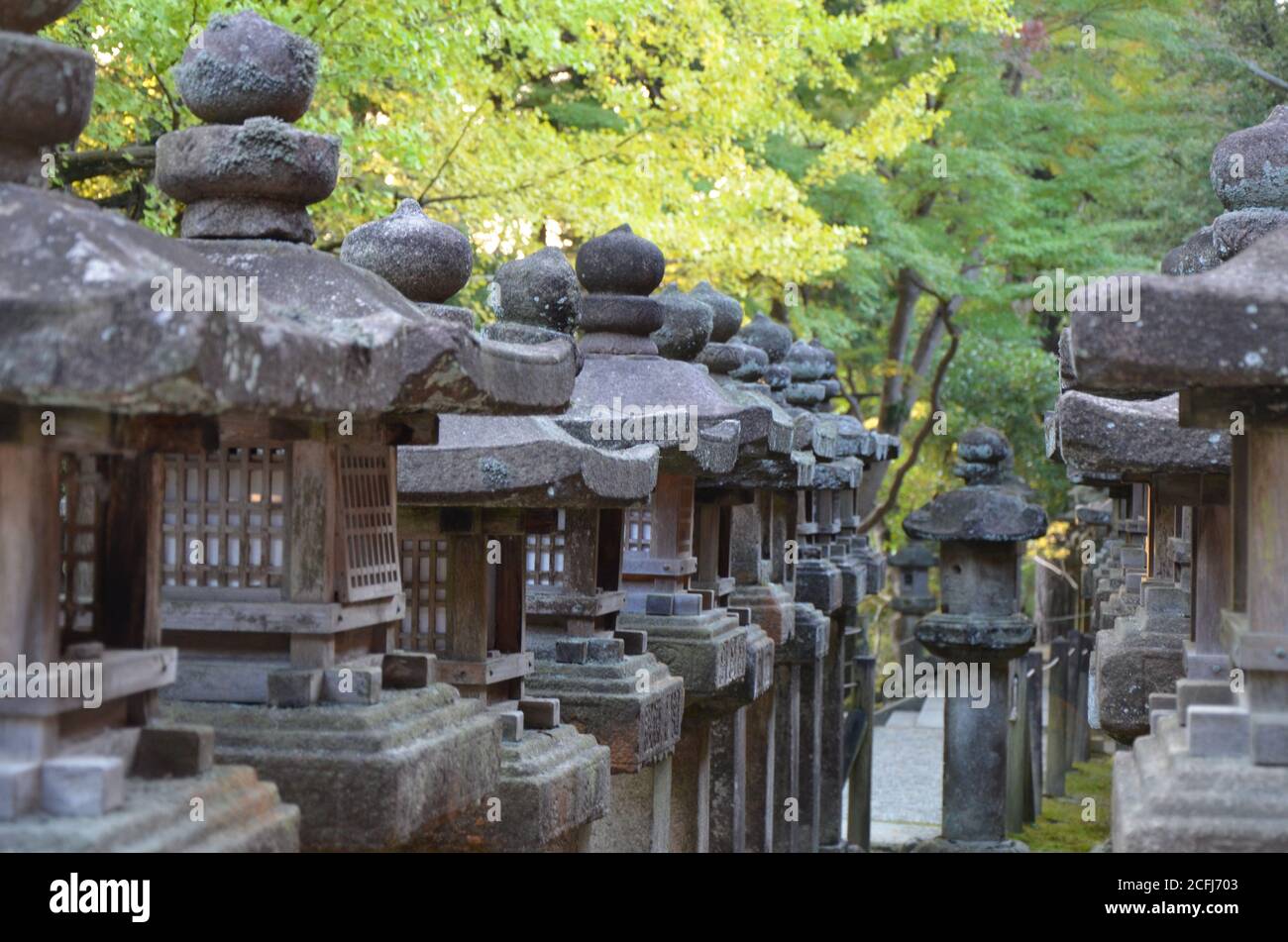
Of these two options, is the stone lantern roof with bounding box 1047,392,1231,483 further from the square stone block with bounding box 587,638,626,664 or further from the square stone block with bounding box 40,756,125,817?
the square stone block with bounding box 40,756,125,817

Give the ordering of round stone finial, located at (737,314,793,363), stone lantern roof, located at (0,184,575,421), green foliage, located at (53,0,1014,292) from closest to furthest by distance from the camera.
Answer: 1. stone lantern roof, located at (0,184,575,421)
2. green foliage, located at (53,0,1014,292)
3. round stone finial, located at (737,314,793,363)

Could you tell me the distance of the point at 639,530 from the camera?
10477 millimetres

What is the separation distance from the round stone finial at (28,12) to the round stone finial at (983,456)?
13897 millimetres

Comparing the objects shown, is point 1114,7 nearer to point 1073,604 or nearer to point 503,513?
point 1073,604

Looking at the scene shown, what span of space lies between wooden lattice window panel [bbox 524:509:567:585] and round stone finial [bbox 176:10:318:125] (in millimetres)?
3315

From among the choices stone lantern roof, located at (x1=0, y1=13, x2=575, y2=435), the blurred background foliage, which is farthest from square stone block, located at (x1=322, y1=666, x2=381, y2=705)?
the blurred background foliage

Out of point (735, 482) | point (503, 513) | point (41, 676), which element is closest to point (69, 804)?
point (41, 676)

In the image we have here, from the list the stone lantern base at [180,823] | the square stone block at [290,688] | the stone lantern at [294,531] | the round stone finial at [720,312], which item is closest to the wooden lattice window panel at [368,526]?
the stone lantern at [294,531]

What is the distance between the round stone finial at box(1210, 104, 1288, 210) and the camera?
6445mm

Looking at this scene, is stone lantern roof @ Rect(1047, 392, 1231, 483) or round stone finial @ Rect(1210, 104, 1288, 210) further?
round stone finial @ Rect(1210, 104, 1288, 210)

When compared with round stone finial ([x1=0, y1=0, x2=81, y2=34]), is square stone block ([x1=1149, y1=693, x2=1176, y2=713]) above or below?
below

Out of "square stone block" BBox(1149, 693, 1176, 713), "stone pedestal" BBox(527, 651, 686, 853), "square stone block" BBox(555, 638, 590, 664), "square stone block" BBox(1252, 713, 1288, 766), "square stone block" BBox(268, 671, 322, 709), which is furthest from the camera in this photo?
"square stone block" BBox(555, 638, 590, 664)

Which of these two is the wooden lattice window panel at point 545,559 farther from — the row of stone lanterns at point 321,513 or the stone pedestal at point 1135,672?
the stone pedestal at point 1135,672

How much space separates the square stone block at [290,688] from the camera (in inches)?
225
